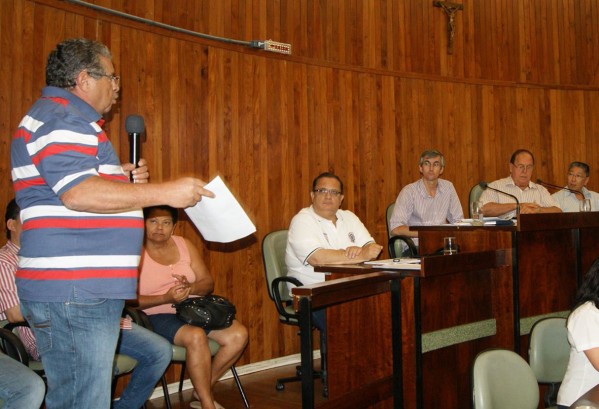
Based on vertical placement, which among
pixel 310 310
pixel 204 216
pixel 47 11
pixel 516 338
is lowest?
pixel 516 338

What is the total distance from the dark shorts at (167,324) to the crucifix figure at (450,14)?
414 cm

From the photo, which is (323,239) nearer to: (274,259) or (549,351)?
(274,259)

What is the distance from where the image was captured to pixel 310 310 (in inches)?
96.8

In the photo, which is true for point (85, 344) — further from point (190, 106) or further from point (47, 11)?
point (190, 106)

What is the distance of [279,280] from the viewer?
4.17 metres

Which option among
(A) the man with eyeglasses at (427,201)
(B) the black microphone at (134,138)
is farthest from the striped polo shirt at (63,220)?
(A) the man with eyeglasses at (427,201)

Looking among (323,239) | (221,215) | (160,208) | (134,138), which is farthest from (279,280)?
(221,215)

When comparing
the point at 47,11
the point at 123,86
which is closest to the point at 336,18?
the point at 123,86

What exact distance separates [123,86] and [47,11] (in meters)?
0.63

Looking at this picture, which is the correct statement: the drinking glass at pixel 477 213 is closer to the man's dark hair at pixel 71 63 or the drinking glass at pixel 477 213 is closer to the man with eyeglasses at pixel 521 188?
the man with eyeglasses at pixel 521 188

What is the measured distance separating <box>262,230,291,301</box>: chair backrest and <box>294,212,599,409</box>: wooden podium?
90 cm

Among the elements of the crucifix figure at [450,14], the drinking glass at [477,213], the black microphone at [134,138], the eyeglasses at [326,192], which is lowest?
the drinking glass at [477,213]

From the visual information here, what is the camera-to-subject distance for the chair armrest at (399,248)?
4.90 meters

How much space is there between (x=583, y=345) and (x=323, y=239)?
2.19 m
